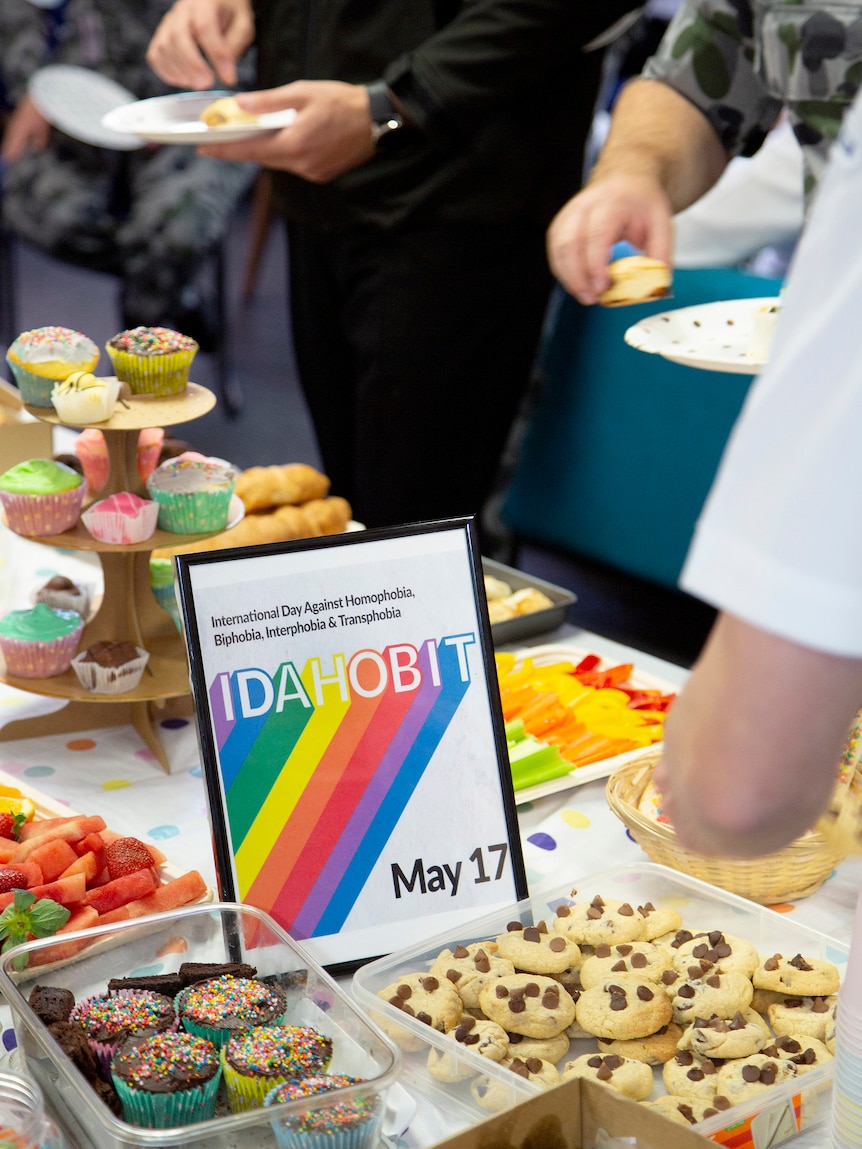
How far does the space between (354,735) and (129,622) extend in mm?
416

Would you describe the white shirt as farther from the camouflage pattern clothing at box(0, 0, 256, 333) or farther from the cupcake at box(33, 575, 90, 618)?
the camouflage pattern clothing at box(0, 0, 256, 333)

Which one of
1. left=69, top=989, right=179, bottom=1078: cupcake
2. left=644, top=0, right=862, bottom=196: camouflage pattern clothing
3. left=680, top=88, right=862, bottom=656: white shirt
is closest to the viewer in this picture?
left=680, top=88, right=862, bottom=656: white shirt

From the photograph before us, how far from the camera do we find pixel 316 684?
3.26 ft

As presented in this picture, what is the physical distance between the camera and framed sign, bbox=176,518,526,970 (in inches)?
38.1

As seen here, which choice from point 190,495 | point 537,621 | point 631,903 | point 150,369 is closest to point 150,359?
point 150,369

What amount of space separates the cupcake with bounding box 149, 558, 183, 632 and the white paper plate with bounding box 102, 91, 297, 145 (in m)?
0.64

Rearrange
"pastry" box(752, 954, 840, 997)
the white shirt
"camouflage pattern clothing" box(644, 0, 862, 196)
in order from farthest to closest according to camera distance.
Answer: "camouflage pattern clothing" box(644, 0, 862, 196)
"pastry" box(752, 954, 840, 997)
the white shirt

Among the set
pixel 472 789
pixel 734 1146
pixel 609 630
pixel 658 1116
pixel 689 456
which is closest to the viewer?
pixel 658 1116

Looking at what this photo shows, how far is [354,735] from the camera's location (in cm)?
99

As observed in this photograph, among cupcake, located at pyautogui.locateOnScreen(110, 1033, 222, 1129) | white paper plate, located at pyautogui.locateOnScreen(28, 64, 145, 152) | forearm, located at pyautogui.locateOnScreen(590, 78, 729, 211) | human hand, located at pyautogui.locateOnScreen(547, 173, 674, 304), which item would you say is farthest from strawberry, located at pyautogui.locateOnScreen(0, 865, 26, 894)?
white paper plate, located at pyautogui.locateOnScreen(28, 64, 145, 152)

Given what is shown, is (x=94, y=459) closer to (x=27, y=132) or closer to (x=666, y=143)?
(x=666, y=143)

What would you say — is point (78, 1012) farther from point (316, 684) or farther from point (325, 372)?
point (325, 372)

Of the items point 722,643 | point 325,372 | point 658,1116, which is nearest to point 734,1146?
point 658,1116

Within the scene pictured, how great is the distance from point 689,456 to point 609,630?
1.96 ft
